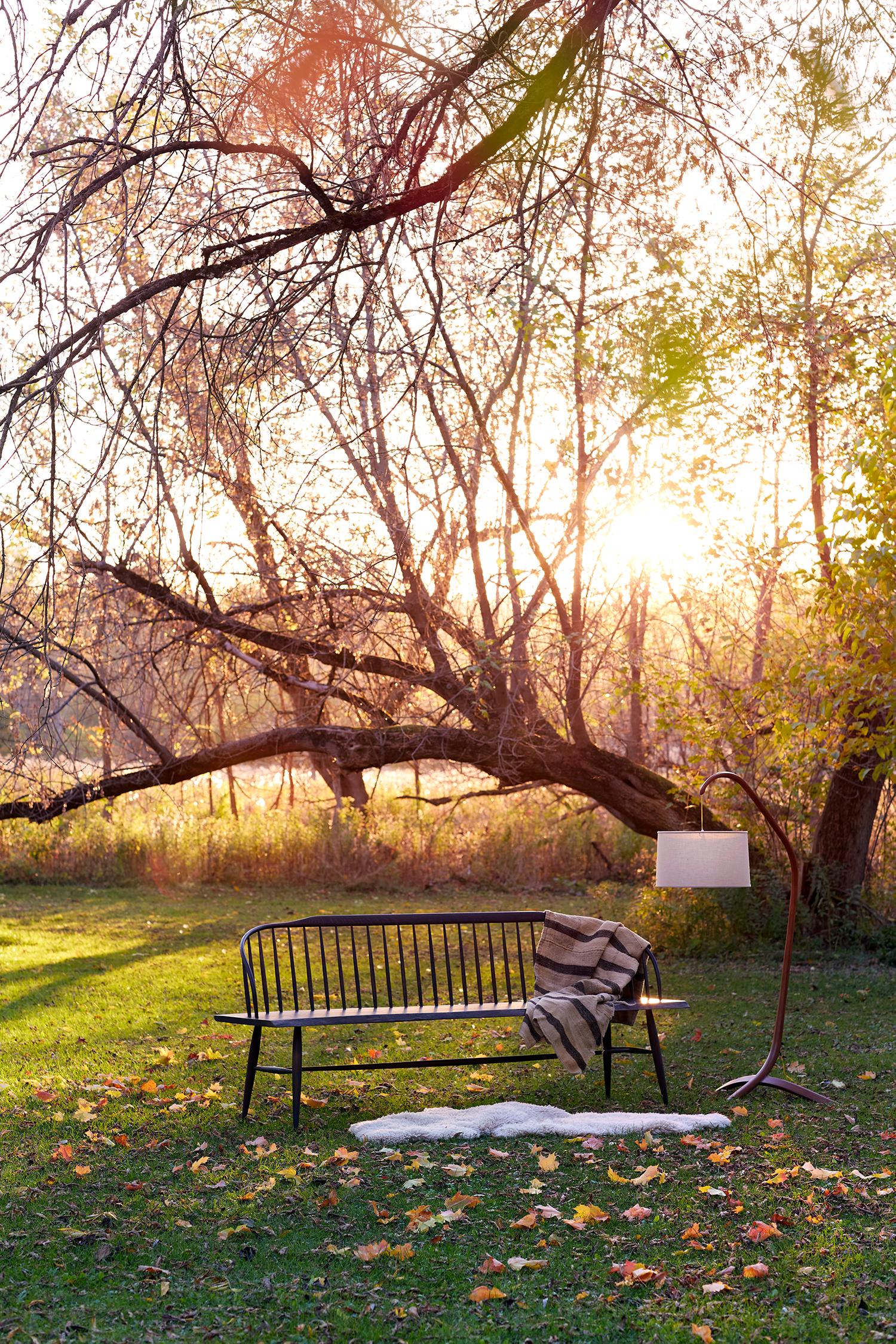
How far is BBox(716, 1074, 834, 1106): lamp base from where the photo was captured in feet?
18.9

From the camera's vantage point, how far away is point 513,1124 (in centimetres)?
538

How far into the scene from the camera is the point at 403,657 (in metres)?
10.7

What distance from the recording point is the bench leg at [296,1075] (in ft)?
17.4

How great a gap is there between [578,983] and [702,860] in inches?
40.7

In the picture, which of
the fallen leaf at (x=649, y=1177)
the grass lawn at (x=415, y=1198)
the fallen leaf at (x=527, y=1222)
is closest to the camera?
the grass lawn at (x=415, y=1198)

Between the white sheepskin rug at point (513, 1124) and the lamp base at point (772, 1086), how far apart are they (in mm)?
442

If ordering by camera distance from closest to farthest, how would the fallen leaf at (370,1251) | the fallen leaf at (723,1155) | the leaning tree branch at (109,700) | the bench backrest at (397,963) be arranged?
the fallen leaf at (370,1251)
the fallen leaf at (723,1155)
the bench backrest at (397,963)
the leaning tree branch at (109,700)

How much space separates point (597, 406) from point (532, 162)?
19.4 feet

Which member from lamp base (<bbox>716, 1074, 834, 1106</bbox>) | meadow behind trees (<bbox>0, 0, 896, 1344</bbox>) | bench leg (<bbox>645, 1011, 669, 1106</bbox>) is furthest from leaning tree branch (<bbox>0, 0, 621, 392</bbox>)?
lamp base (<bbox>716, 1074, 834, 1106</bbox>)

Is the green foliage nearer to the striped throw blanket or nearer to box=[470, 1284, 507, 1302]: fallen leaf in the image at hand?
the striped throw blanket

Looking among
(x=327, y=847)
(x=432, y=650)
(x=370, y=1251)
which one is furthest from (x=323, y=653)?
(x=370, y=1251)

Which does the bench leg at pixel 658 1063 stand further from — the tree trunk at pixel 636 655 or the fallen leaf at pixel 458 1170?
the tree trunk at pixel 636 655

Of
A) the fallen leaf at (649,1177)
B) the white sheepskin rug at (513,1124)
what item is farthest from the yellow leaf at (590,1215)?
the white sheepskin rug at (513,1124)

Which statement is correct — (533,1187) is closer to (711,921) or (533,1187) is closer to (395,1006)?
(395,1006)
